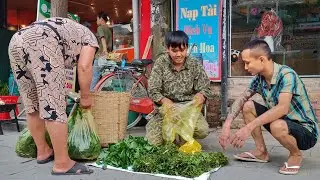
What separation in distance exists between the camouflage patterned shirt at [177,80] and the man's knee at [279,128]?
1149 millimetres

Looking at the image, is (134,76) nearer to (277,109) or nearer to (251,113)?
(251,113)

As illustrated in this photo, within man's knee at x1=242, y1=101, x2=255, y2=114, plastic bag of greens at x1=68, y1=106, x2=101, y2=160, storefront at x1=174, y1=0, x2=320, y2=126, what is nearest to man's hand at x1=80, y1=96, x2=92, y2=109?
plastic bag of greens at x1=68, y1=106, x2=101, y2=160

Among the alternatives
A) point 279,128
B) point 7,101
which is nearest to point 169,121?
point 279,128

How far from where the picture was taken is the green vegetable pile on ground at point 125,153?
12.3 feet

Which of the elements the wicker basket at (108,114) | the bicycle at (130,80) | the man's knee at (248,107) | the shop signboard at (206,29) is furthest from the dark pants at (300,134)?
the bicycle at (130,80)

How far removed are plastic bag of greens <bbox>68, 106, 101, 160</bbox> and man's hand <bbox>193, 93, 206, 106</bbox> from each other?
1102mm

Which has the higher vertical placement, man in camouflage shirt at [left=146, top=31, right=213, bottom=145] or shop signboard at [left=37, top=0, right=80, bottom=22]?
shop signboard at [left=37, top=0, right=80, bottom=22]

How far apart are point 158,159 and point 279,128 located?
A: 111 cm

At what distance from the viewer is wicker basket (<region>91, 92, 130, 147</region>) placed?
4234 millimetres

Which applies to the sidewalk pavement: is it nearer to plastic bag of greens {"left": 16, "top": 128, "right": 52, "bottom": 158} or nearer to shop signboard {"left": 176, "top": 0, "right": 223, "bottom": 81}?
plastic bag of greens {"left": 16, "top": 128, "right": 52, "bottom": 158}

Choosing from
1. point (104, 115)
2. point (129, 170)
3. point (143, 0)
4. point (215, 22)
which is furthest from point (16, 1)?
point (129, 170)

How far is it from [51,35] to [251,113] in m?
1.95

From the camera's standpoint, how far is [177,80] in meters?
4.36

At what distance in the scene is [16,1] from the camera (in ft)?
39.6
